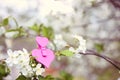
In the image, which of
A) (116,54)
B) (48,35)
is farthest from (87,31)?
(48,35)

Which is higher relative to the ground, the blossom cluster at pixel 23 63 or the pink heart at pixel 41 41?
the pink heart at pixel 41 41

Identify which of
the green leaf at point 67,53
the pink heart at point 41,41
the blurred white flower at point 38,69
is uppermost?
the pink heart at point 41,41

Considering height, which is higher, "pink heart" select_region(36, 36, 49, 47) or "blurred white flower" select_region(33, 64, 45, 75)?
"pink heart" select_region(36, 36, 49, 47)

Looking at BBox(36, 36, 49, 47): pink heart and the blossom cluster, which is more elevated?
BBox(36, 36, 49, 47): pink heart

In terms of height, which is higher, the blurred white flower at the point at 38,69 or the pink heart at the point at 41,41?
the pink heart at the point at 41,41

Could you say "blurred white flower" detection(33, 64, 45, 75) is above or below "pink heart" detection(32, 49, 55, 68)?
below

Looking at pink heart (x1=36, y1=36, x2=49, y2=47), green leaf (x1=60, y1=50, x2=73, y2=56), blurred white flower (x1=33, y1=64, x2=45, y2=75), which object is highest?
pink heart (x1=36, y1=36, x2=49, y2=47)

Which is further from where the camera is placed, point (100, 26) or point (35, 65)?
point (100, 26)

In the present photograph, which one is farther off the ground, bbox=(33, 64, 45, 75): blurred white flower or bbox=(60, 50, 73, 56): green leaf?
bbox=(60, 50, 73, 56): green leaf

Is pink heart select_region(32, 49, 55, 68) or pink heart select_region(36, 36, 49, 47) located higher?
pink heart select_region(36, 36, 49, 47)

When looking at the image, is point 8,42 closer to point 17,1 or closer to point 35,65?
point 17,1

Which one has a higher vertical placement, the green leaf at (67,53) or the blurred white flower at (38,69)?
the green leaf at (67,53)
